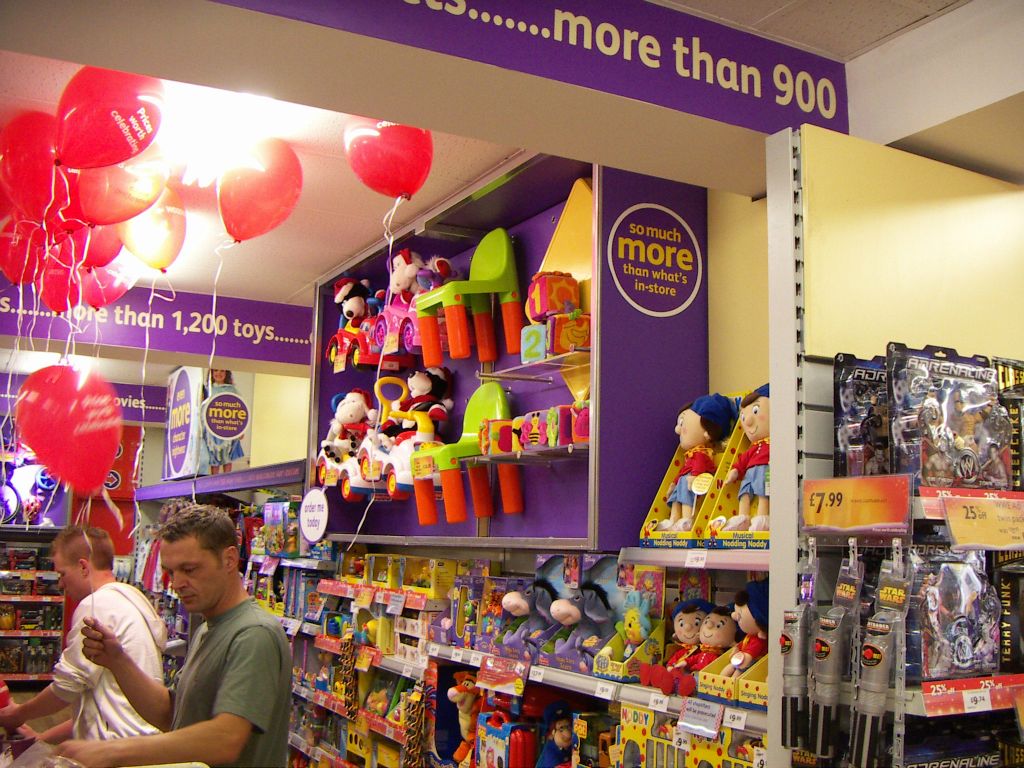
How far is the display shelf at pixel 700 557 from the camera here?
274 centimetres

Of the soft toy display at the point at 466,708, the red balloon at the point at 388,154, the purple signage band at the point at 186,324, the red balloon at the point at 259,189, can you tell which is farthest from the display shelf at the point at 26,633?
the red balloon at the point at 388,154

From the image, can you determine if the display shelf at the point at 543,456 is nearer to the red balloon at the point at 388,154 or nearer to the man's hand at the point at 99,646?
the red balloon at the point at 388,154

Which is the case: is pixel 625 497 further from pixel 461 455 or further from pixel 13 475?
pixel 13 475

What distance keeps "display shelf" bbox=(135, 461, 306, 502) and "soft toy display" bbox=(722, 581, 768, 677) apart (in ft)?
11.5

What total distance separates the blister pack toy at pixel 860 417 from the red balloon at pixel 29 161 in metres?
2.63

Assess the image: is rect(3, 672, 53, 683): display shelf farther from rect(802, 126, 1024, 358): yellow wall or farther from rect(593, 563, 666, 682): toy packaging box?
rect(802, 126, 1024, 358): yellow wall

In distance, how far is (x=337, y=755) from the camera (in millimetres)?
5238

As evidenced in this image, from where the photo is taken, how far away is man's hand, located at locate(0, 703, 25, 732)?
3.28 meters

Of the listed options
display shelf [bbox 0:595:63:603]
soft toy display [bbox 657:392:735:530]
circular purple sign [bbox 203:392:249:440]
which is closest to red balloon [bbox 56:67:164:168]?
soft toy display [bbox 657:392:735:530]

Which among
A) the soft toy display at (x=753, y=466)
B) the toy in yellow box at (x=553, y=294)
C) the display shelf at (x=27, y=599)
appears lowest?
the display shelf at (x=27, y=599)

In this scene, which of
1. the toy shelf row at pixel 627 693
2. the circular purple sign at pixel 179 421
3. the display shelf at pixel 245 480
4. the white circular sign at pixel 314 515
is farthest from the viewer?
the circular purple sign at pixel 179 421

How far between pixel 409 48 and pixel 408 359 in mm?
2913

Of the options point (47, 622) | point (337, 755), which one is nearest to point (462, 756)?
point (337, 755)

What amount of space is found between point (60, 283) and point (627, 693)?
2.83 meters
